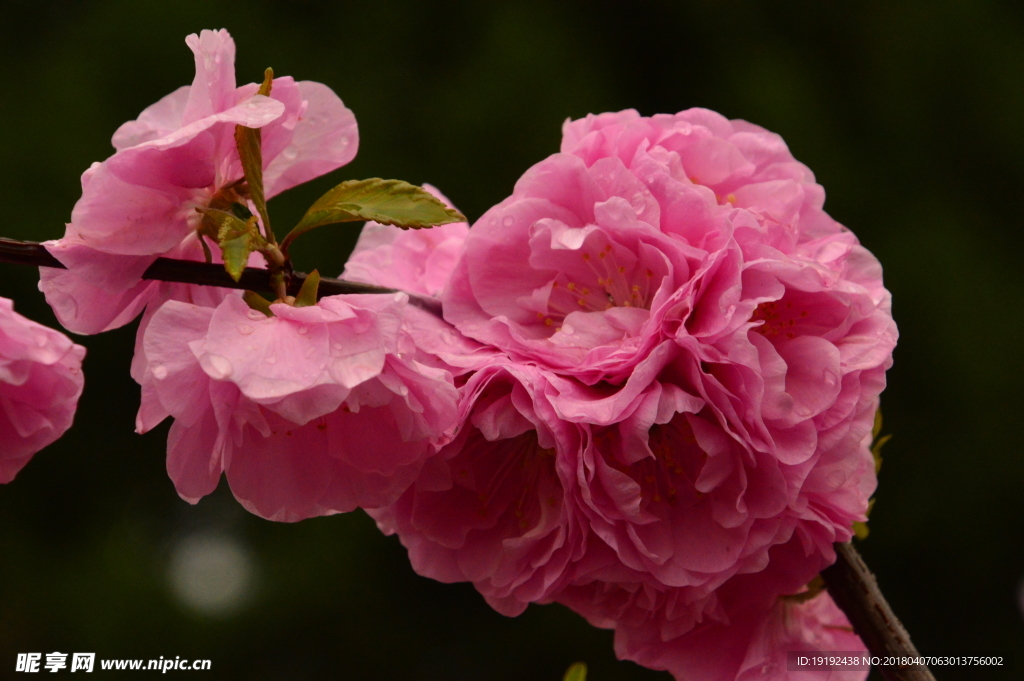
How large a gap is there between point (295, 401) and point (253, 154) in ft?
0.43

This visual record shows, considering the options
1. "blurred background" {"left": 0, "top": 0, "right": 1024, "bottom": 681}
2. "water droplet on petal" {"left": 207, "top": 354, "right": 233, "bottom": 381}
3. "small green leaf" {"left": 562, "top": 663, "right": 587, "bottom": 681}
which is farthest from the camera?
"blurred background" {"left": 0, "top": 0, "right": 1024, "bottom": 681}

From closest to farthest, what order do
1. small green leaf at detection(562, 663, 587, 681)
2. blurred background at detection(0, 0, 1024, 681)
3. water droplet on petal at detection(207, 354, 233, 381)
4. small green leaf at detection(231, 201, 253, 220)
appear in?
water droplet on petal at detection(207, 354, 233, 381) → small green leaf at detection(231, 201, 253, 220) → small green leaf at detection(562, 663, 587, 681) → blurred background at detection(0, 0, 1024, 681)

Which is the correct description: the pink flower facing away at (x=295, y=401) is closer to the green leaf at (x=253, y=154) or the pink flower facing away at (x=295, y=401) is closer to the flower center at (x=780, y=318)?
the green leaf at (x=253, y=154)

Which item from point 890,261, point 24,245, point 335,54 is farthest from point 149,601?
point 24,245

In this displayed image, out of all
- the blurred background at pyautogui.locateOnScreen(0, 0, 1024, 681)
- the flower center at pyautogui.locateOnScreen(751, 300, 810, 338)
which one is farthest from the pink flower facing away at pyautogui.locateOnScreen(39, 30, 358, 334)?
the blurred background at pyautogui.locateOnScreen(0, 0, 1024, 681)

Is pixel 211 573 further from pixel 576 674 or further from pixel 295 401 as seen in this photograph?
pixel 295 401

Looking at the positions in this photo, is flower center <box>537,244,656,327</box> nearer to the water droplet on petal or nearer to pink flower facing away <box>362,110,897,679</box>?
pink flower facing away <box>362,110,897,679</box>

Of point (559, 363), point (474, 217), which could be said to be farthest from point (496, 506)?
point (474, 217)

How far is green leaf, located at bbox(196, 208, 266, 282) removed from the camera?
0.42 meters

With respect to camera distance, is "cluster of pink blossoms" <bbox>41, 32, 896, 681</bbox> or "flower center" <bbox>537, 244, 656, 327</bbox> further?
"flower center" <bbox>537, 244, 656, 327</bbox>

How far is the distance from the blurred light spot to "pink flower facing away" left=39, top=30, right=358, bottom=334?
237 cm

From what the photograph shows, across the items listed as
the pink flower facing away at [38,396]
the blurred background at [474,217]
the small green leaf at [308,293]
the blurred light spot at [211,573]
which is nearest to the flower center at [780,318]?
the small green leaf at [308,293]

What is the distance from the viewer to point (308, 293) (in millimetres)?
431

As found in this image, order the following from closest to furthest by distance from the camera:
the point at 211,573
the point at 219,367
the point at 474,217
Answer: the point at 219,367
the point at 474,217
the point at 211,573
